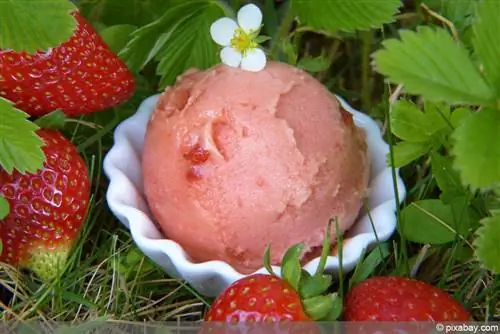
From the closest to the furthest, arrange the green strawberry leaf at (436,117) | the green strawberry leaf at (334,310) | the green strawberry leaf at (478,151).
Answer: the green strawberry leaf at (478,151)
the green strawberry leaf at (334,310)
the green strawberry leaf at (436,117)

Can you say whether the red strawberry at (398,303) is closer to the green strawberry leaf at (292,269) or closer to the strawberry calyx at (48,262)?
the green strawberry leaf at (292,269)

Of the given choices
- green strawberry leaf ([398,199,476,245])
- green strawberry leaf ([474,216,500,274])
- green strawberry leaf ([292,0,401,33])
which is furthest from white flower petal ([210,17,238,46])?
green strawberry leaf ([474,216,500,274])

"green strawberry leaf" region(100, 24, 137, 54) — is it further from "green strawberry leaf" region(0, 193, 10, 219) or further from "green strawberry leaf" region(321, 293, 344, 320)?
"green strawberry leaf" region(321, 293, 344, 320)

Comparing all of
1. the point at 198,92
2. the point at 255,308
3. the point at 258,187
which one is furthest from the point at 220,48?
the point at 255,308

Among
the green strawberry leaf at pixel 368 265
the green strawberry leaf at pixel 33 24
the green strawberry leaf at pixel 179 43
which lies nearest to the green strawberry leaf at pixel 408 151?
the green strawberry leaf at pixel 368 265

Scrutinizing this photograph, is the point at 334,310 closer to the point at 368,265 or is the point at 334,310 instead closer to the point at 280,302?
the point at 280,302

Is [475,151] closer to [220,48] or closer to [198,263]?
[198,263]

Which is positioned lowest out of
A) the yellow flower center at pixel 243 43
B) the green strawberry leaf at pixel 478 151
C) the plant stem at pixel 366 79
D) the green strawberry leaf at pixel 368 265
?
the green strawberry leaf at pixel 368 265

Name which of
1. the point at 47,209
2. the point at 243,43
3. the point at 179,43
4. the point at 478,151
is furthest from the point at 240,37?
the point at 478,151
